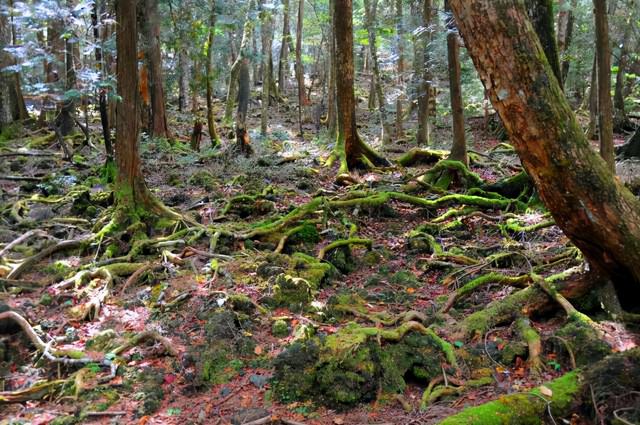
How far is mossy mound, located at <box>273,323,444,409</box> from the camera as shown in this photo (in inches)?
164

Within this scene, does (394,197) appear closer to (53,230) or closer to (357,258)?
(357,258)

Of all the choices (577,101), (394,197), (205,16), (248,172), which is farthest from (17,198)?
(577,101)

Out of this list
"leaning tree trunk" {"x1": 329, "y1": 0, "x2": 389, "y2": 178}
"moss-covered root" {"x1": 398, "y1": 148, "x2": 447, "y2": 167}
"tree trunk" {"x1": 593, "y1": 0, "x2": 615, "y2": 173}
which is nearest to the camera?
"tree trunk" {"x1": 593, "y1": 0, "x2": 615, "y2": 173}

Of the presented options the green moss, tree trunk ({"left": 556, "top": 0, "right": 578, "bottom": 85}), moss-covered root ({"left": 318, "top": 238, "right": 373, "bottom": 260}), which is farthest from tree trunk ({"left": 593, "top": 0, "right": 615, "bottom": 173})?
tree trunk ({"left": 556, "top": 0, "right": 578, "bottom": 85})

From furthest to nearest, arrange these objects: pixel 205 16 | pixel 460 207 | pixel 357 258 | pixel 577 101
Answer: pixel 577 101 → pixel 205 16 → pixel 460 207 → pixel 357 258

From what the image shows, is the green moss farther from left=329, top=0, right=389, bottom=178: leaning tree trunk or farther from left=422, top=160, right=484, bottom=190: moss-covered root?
left=329, top=0, right=389, bottom=178: leaning tree trunk

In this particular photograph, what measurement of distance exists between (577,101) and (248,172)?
1946 cm

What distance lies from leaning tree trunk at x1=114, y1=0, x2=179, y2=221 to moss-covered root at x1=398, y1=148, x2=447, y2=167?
7280 millimetres

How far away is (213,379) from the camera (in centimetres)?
461

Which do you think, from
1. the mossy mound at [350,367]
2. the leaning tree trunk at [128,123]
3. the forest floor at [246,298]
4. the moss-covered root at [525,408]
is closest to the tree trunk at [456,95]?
the forest floor at [246,298]

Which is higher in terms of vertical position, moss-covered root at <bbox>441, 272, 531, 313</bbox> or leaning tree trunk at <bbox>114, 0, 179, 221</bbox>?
leaning tree trunk at <bbox>114, 0, 179, 221</bbox>

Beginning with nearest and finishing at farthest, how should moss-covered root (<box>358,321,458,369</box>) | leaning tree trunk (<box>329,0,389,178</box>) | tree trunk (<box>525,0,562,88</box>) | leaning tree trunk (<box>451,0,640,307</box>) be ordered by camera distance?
1. leaning tree trunk (<box>451,0,640,307</box>)
2. moss-covered root (<box>358,321,458,369</box>)
3. tree trunk (<box>525,0,562,88</box>)
4. leaning tree trunk (<box>329,0,389,178</box>)

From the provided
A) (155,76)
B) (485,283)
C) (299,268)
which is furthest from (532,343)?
(155,76)

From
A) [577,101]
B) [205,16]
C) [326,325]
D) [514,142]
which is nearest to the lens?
[514,142]
